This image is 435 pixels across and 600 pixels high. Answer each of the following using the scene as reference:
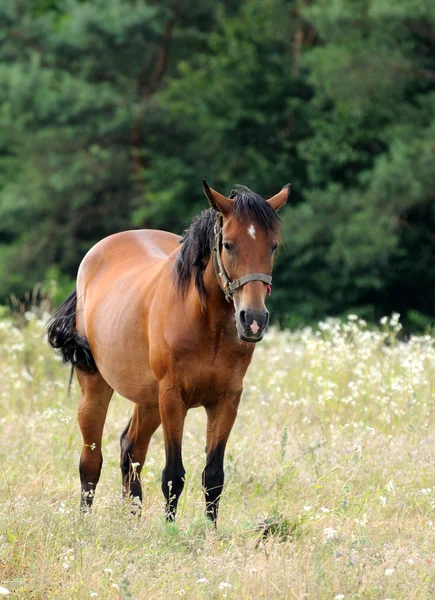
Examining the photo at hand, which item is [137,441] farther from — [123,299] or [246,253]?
[246,253]

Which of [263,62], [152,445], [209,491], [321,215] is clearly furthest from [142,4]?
[209,491]

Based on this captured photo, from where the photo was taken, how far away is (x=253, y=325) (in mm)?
4391

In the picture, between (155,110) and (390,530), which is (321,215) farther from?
(390,530)

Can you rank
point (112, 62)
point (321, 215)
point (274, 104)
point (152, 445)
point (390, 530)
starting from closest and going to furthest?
point (390, 530)
point (152, 445)
point (321, 215)
point (274, 104)
point (112, 62)

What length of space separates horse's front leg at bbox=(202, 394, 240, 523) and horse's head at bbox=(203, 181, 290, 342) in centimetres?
63

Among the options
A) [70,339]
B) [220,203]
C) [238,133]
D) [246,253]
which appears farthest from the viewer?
[238,133]

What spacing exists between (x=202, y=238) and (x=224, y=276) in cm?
41

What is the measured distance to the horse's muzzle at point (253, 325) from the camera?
14.4 ft

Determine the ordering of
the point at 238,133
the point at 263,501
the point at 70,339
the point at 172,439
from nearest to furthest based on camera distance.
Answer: the point at 172,439
the point at 263,501
the point at 70,339
the point at 238,133

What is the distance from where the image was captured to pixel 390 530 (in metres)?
4.89

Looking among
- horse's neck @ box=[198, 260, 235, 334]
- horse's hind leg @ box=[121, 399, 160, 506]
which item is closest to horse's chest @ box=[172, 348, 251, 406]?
horse's neck @ box=[198, 260, 235, 334]

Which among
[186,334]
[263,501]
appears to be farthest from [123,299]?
[263,501]

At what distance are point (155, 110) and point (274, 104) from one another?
3.40 meters

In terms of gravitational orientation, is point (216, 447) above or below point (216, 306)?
below
